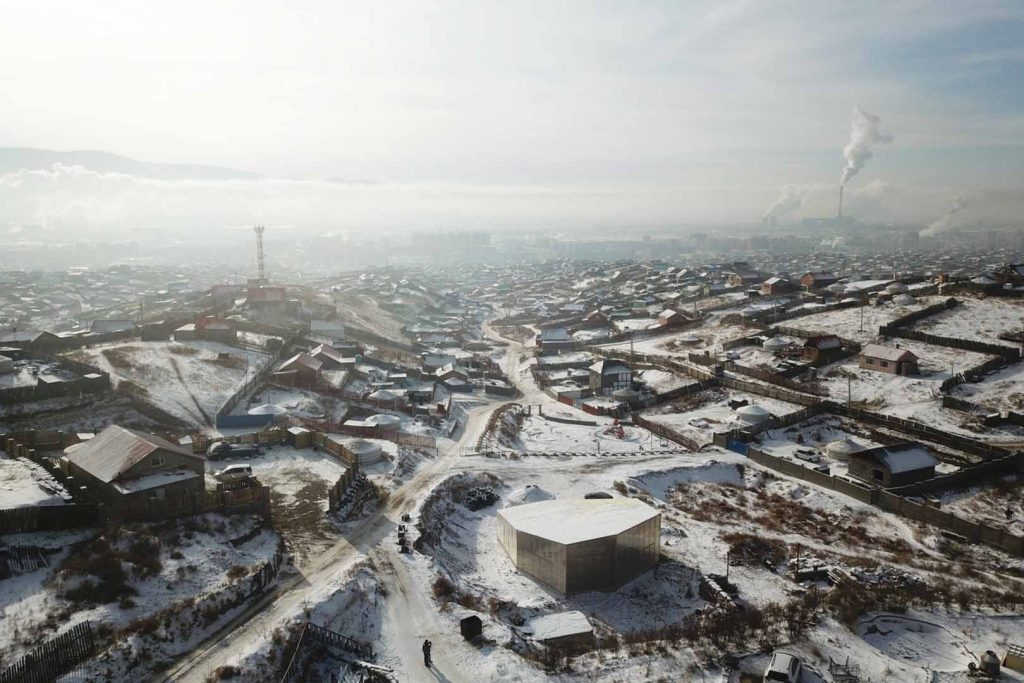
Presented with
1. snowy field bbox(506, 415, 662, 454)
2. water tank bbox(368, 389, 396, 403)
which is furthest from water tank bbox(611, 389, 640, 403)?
water tank bbox(368, 389, 396, 403)

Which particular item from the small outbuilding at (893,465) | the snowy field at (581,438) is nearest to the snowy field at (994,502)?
the small outbuilding at (893,465)

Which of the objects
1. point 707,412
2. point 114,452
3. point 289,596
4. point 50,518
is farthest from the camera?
point 707,412

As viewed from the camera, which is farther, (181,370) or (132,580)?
(181,370)

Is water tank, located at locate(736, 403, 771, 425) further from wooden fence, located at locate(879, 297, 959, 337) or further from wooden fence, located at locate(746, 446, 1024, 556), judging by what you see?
wooden fence, located at locate(879, 297, 959, 337)

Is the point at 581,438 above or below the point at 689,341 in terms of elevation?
below

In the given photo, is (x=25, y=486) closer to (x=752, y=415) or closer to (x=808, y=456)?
(x=808, y=456)

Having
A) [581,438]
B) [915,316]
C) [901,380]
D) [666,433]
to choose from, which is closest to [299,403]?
[581,438]

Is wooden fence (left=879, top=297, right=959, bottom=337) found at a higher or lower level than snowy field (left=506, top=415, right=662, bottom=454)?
higher
